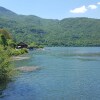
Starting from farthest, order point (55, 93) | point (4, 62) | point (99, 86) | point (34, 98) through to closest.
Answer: point (4, 62) → point (99, 86) → point (55, 93) → point (34, 98)

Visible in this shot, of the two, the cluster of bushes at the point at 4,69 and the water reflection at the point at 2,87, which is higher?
the cluster of bushes at the point at 4,69

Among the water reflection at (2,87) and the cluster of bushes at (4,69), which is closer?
the water reflection at (2,87)

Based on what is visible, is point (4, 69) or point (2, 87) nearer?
point (2, 87)

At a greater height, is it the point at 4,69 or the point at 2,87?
the point at 4,69

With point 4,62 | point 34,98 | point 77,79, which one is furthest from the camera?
point 77,79

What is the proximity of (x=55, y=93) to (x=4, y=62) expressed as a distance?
45.8 ft

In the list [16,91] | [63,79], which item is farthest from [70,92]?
[63,79]

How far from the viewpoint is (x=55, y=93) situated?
1708 inches

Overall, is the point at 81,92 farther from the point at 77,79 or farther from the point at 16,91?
the point at 77,79

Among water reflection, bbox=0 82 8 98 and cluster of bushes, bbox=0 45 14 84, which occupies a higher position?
cluster of bushes, bbox=0 45 14 84

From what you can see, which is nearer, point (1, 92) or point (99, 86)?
point (1, 92)

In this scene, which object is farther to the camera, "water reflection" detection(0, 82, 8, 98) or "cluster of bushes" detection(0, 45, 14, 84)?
"cluster of bushes" detection(0, 45, 14, 84)

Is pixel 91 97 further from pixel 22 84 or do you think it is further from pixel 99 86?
pixel 22 84

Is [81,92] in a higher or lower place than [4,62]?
lower
